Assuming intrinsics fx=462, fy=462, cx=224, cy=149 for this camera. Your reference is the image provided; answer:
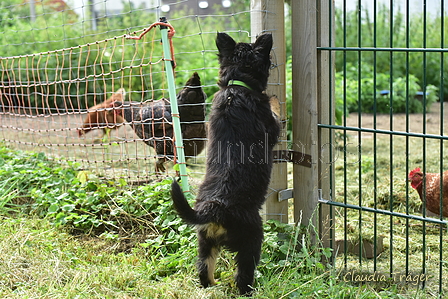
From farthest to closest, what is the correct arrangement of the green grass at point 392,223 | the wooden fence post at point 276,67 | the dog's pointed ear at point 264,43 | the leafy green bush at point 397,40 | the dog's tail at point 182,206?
1. the leafy green bush at point 397,40
2. the wooden fence post at point 276,67
3. the green grass at point 392,223
4. the dog's pointed ear at point 264,43
5. the dog's tail at point 182,206

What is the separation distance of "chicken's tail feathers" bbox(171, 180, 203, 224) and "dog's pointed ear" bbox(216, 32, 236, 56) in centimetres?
111

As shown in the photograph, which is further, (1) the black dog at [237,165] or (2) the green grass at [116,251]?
(2) the green grass at [116,251]

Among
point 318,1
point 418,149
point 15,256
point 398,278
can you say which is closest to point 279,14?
point 318,1

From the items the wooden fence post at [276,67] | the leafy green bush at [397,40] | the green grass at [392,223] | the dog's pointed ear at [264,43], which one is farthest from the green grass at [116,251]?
the leafy green bush at [397,40]

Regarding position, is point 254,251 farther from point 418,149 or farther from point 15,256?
point 418,149

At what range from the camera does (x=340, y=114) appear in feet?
23.6

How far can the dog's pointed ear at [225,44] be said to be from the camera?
3.25 metres

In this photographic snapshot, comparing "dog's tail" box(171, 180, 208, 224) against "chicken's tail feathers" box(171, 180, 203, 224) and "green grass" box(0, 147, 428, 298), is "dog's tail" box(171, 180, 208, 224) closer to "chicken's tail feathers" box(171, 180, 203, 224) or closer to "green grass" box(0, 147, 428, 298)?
"chicken's tail feathers" box(171, 180, 203, 224)

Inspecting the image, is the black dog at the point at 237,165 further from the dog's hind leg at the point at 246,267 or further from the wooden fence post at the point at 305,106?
Answer: the wooden fence post at the point at 305,106

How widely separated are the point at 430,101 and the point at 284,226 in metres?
7.99

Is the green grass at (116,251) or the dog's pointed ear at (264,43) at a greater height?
the dog's pointed ear at (264,43)

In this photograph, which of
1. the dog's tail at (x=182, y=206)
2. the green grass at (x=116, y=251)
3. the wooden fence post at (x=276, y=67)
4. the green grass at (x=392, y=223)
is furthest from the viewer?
the wooden fence post at (x=276, y=67)

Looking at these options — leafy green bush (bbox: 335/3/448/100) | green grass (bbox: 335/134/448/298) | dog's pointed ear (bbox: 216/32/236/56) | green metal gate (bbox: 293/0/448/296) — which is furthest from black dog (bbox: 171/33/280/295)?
leafy green bush (bbox: 335/3/448/100)

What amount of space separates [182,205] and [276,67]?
4.54 feet
